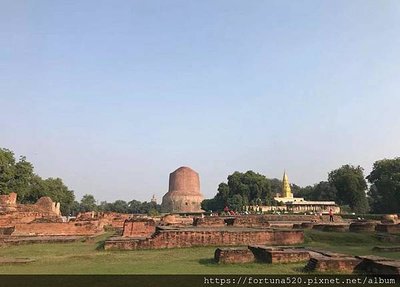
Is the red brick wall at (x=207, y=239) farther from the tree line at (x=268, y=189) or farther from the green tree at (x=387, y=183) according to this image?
the green tree at (x=387, y=183)

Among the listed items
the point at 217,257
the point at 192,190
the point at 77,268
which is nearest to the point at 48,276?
the point at 77,268

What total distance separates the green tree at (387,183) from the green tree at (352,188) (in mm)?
1858

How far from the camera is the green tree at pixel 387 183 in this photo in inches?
1574

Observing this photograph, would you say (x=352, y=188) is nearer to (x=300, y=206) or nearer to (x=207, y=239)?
(x=300, y=206)

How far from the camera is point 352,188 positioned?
43375 mm

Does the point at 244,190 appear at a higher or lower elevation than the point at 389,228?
higher

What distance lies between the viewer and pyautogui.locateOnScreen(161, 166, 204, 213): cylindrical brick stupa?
5744cm

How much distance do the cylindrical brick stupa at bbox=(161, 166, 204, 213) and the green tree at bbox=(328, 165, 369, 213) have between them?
2124 cm

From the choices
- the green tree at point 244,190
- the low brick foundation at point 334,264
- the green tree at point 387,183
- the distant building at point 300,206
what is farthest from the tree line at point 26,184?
the low brick foundation at point 334,264

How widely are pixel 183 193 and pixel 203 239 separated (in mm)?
48508

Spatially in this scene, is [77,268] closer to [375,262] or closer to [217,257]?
[217,257]

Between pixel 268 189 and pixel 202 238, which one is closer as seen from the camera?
pixel 202 238

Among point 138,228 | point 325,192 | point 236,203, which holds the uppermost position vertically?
point 325,192

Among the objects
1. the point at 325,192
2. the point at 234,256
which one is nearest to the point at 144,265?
the point at 234,256
